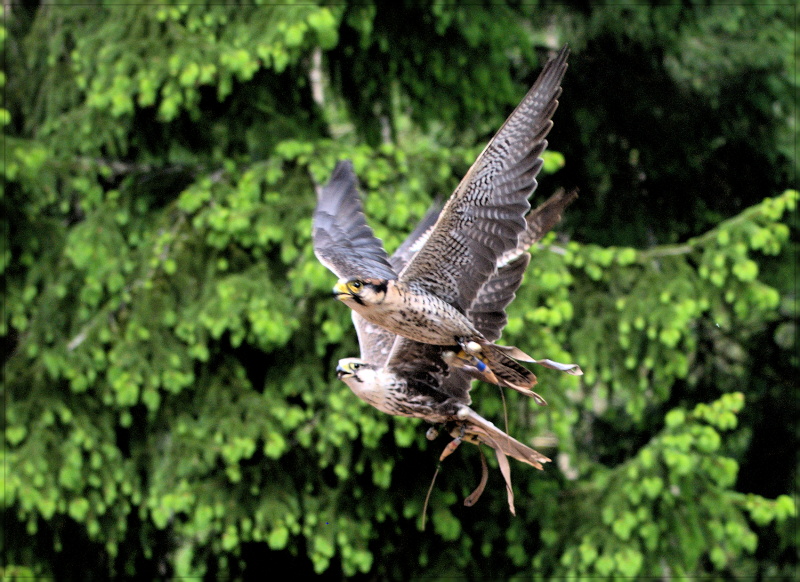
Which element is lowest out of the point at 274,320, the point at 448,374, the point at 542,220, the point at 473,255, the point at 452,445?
the point at 274,320

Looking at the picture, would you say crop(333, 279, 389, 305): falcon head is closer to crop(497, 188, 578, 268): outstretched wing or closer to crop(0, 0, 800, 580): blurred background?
crop(497, 188, 578, 268): outstretched wing

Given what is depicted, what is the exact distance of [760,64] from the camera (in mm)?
7695

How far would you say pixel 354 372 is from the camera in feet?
12.0

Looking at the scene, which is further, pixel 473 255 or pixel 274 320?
pixel 274 320

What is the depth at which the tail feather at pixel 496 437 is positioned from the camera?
3.54 m

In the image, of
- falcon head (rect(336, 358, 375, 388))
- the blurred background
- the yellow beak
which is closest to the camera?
the yellow beak

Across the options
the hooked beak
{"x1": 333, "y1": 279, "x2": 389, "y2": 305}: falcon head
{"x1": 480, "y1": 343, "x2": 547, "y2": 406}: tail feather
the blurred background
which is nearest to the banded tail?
{"x1": 480, "y1": 343, "x2": 547, "y2": 406}: tail feather

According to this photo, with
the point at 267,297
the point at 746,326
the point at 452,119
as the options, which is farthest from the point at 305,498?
the point at 746,326

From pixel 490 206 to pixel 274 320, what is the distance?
2500 millimetres

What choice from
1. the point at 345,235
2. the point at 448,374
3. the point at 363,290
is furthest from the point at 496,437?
the point at 345,235

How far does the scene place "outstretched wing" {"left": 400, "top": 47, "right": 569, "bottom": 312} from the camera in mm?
3371

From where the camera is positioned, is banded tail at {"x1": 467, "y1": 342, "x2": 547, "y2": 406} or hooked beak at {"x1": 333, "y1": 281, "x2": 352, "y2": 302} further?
banded tail at {"x1": 467, "y1": 342, "x2": 547, "y2": 406}

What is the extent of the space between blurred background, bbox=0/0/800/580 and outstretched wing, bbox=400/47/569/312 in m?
2.11

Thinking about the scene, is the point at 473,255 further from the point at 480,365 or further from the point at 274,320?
the point at 274,320
